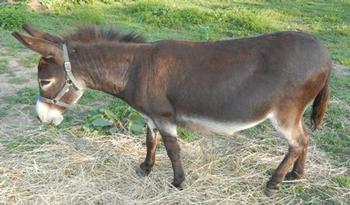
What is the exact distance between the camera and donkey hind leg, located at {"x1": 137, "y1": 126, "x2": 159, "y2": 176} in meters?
4.27

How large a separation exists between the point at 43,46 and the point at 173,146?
4.36 feet

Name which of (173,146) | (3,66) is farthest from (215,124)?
(3,66)

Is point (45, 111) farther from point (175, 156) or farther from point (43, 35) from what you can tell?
point (175, 156)

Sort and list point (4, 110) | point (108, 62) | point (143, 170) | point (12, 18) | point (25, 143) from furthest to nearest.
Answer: point (12, 18) < point (4, 110) < point (25, 143) < point (143, 170) < point (108, 62)

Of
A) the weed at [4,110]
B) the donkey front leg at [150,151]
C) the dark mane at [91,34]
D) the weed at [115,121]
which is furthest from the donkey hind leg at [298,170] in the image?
the weed at [4,110]

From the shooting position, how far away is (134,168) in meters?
4.45

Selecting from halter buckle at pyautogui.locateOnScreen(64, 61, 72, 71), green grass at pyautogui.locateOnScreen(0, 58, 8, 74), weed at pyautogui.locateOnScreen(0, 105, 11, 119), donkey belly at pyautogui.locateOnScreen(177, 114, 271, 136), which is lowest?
green grass at pyautogui.locateOnScreen(0, 58, 8, 74)

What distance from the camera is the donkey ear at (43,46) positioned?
11.0ft

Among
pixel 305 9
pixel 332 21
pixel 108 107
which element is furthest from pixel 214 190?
pixel 305 9

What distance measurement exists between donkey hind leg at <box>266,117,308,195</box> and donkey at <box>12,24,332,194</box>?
1 cm

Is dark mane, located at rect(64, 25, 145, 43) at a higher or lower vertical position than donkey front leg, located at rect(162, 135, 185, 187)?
higher

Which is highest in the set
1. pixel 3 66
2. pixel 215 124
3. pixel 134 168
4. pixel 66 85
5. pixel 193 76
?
pixel 193 76

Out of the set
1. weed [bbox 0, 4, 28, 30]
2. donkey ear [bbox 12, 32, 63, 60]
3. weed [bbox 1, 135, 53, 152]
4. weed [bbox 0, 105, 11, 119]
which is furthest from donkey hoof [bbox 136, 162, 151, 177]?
weed [bbox 0, 4, 28, 30]

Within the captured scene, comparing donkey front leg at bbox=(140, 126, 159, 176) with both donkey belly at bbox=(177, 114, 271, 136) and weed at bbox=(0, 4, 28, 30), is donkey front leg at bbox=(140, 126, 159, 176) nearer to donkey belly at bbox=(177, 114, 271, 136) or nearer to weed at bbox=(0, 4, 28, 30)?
donkey belly at bbox=(177, 114, 271, 136)
